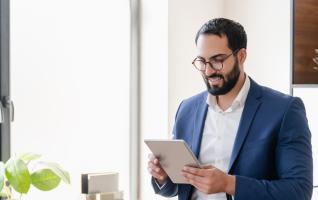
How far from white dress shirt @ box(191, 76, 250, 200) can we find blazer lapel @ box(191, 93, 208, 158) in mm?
18

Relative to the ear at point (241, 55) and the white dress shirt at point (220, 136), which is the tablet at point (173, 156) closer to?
the white dress shirt at point (220, 136)

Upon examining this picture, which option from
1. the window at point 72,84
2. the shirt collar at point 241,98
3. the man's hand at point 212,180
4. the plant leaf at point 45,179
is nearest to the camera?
the man's hand at point 212,180

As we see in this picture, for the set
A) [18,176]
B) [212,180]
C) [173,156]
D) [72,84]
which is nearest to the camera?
[212,180]

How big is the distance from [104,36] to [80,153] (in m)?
0.80

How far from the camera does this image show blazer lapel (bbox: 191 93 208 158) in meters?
1.81

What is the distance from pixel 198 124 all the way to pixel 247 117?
23 cm

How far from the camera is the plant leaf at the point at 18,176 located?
176 centimetres

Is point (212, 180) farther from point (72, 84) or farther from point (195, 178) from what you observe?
point (72, 84)

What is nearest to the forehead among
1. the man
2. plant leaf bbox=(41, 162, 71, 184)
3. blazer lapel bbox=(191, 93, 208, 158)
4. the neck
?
the man

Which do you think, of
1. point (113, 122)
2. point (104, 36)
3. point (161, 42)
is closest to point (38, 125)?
point (113, 122)

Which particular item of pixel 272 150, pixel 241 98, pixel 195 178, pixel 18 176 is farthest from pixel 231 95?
pixel 18 176

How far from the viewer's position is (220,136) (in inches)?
70.2

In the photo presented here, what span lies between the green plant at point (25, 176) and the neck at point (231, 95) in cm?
74

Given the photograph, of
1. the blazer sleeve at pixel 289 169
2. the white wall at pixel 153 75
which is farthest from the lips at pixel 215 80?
the white wall at pixel 153 75
